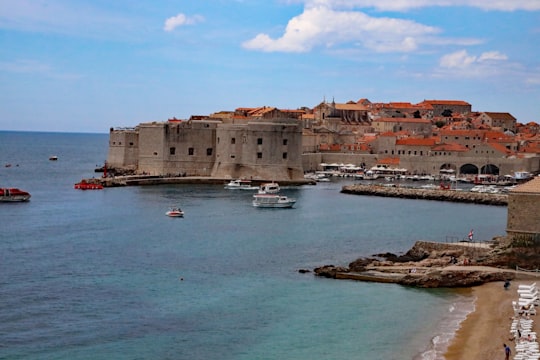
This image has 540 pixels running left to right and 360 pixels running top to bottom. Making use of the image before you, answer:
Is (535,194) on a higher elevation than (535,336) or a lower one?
higher

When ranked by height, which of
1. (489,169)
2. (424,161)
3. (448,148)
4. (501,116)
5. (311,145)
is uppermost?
(501,116)

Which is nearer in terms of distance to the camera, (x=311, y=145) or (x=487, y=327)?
(x=487, y=327)

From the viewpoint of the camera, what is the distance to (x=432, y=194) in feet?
151

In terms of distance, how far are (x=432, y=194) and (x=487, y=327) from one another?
3040 centimetres

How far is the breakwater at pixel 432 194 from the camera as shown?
43750 millimetres

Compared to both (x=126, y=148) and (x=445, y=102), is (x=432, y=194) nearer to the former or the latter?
(x=126, y=148)

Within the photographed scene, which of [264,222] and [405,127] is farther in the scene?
[405,127]

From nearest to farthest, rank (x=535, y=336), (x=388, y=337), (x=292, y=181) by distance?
1. (x=535, y=336)
2. (x=388, y=337)
3. (x=292, y=181)

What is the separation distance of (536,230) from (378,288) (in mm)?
4422

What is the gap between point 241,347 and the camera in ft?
49.6

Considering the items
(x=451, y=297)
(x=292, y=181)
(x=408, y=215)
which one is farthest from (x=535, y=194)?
(x=292, y=181)

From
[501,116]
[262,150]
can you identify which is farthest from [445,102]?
[262,150]

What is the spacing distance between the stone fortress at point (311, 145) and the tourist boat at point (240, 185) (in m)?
1.08

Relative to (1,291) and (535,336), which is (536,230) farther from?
(1,291)
